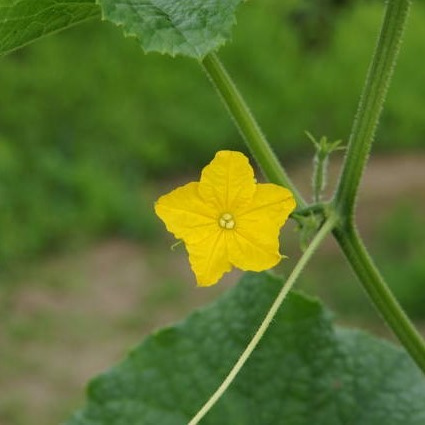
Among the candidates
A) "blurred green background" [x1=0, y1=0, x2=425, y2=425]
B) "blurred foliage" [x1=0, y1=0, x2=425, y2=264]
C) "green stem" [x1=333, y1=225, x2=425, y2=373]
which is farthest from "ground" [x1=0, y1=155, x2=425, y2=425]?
"green stem" [x1=333, y1=225, x2=425, y2=373]

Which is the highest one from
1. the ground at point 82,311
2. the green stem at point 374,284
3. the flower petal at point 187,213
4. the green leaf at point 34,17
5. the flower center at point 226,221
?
the ground at point 82,311

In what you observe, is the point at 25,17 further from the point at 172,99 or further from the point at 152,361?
the point at 172,99

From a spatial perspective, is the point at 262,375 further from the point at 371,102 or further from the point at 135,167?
the point at 135,167

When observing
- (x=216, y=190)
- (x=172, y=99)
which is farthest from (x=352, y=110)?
(x=216, y=190)

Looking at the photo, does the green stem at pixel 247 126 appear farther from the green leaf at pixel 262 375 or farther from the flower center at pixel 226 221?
the green leaf at pixel 262 375

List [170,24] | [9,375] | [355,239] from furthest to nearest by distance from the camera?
1. [9,375]
2. [355,239]
3. [170,24]

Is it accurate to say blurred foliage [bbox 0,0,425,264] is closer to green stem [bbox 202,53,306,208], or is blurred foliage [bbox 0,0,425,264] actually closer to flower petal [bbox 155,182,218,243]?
green stem [bbox 202,53,306,208]

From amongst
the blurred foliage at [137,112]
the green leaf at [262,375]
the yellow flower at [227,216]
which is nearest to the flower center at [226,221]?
the yellow flower at [227,216]

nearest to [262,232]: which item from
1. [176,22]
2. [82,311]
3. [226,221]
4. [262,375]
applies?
[226,221]
